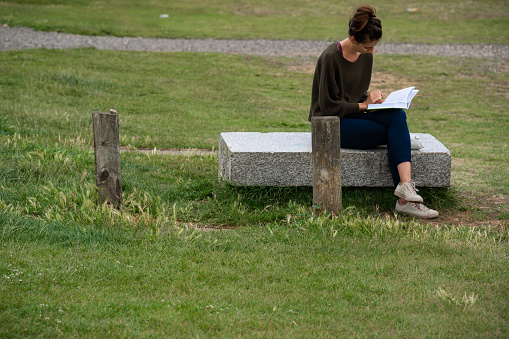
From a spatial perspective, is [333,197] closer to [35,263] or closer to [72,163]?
[35,263]

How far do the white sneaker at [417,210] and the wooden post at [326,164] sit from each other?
2.85 feet

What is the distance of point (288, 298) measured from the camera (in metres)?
3.78

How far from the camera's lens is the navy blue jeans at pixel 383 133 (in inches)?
220

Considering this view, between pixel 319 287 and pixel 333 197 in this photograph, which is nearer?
pixel 319 287

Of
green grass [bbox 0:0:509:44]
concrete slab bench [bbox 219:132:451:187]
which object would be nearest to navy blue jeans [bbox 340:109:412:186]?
concrete slab bench [bbox 219:132:451:187]

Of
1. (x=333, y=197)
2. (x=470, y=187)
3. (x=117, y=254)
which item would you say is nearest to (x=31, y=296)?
(x=117, y=254)

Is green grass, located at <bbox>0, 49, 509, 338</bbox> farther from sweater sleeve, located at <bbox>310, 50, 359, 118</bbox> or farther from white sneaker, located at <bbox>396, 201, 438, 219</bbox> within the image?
sweater sleeve, located at <bbox>310, 50, 359, 118</bbox>

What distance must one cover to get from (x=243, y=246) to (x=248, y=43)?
1623 centimetres

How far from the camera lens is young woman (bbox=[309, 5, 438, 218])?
5.52m

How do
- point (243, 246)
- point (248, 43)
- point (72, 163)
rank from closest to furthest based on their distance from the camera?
point (243, 246) → point (72, 163) → point (248, 43)

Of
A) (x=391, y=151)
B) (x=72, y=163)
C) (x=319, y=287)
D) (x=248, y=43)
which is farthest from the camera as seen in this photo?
(x=248, y=43)

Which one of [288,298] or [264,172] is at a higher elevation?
[264,172]

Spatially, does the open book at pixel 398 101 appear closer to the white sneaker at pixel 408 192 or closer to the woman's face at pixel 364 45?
the woman's face at pixel 364 45

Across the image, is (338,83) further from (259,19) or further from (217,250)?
(259,19)
